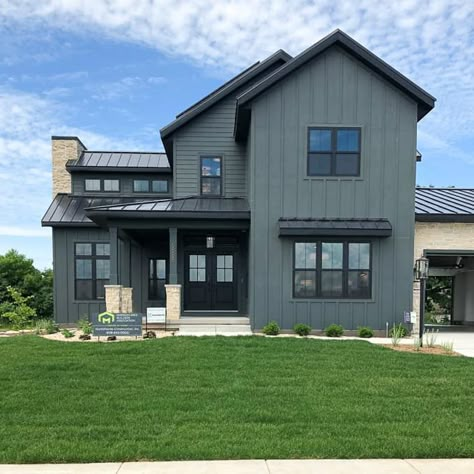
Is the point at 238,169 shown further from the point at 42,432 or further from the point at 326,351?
the point at 42,432

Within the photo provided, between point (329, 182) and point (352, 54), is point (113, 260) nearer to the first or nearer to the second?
Answer: point (329, 182)

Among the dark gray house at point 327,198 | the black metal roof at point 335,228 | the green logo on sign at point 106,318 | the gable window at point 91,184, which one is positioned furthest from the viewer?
the gable window at point 91,184

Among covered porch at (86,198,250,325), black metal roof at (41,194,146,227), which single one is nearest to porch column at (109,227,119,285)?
covered porch at (86,198,250,325)

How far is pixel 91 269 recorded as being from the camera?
1545cm

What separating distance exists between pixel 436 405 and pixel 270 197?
7.42m

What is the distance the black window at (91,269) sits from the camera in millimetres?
15422

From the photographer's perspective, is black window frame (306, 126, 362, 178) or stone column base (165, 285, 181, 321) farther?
stone column base (165, 285, 181, 321)

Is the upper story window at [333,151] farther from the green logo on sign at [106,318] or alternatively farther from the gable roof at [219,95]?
the green logo on sign at [106,318]

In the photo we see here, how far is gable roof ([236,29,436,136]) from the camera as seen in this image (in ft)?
38.6

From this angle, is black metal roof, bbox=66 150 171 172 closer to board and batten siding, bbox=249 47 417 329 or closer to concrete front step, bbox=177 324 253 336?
board and batten siding, bbox=249 47 417 329

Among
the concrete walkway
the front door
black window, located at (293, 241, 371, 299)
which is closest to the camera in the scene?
the concrete walkway

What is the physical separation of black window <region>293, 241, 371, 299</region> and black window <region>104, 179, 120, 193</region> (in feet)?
29.1

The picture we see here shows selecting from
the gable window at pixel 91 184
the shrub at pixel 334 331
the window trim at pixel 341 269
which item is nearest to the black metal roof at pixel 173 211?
the window trim at pixel 341 269

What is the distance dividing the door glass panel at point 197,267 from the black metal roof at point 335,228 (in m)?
3.99
